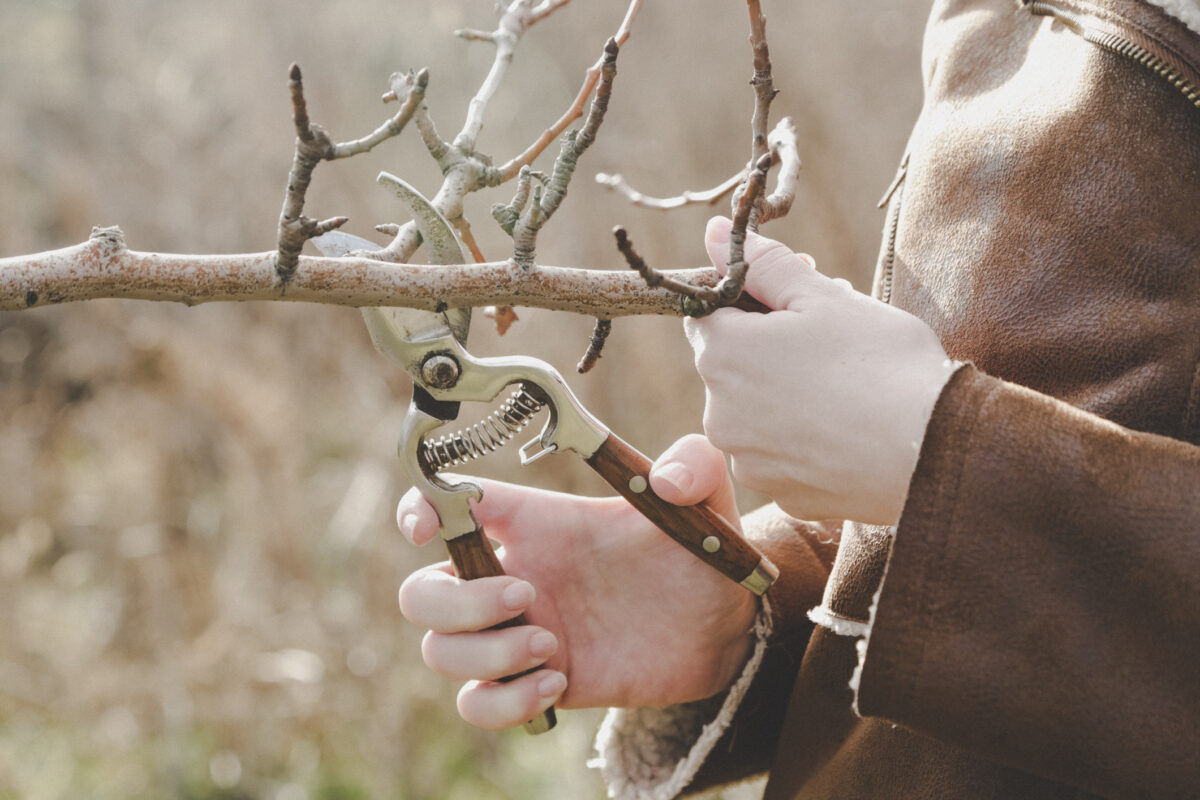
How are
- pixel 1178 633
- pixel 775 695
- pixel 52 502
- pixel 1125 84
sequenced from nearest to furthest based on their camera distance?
1. pixel 1178 633
2. pixel 1125 84
3. pixel 775 695
4. pixel 52 502

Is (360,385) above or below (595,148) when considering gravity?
below

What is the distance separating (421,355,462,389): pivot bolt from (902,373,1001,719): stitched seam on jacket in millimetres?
378

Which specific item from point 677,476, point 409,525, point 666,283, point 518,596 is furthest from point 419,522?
point 666,283

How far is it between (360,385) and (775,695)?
1.71 metres

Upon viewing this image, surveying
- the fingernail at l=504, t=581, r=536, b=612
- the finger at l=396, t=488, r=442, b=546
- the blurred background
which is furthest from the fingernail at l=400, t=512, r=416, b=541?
the blurred background

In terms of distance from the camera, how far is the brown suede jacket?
0.60 m

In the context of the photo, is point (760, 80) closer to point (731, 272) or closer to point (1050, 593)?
point (731, 272)

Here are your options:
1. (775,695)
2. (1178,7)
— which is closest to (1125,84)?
(1178,7)

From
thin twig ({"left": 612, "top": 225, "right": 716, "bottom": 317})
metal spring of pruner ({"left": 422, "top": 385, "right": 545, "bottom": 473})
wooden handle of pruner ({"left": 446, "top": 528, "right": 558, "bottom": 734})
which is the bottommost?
wooden handle of pruner ({"left": 446, "top": 528, "right": 558, "bottom": 734})

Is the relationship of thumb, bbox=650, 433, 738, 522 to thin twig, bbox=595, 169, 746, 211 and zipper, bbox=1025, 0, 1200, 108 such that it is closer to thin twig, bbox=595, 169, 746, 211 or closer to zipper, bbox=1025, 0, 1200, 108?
thin twig, bbox=595, 169, 746, 211

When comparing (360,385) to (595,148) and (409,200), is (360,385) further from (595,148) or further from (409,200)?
(409,200)

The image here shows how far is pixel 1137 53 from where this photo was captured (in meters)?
0.71

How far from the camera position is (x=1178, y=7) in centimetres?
69

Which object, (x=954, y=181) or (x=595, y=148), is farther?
(x=595, y=148)
